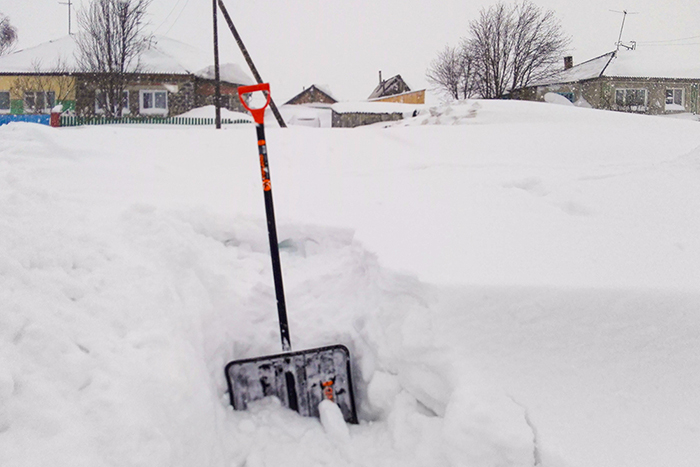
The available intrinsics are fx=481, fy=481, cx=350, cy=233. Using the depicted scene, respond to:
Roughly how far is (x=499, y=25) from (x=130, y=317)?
27335 millimetres

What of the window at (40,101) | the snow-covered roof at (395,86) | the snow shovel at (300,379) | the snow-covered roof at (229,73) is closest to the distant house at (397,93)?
the snow-covered roof at (395,86)

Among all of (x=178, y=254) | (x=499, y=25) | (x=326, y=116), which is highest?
(x=499, y=25)

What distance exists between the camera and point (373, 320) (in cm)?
266

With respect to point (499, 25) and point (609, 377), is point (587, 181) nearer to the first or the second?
point (609, 377)

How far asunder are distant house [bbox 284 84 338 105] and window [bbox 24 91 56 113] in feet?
56.2

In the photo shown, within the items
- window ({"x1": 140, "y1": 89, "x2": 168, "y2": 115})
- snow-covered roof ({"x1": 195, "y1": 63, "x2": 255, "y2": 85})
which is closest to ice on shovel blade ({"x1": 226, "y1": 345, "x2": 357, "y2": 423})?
snow-covered roof ({"x1": 195, "y1": 63, "x2": 255, "y2": 85})

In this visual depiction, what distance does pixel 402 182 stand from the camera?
4742 mm

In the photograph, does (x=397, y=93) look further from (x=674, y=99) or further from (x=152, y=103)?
(x=152, y=103)

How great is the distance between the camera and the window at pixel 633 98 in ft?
87.0

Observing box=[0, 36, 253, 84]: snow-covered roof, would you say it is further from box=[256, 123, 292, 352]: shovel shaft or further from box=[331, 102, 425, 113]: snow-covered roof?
box=[256, 123, 292, 352]: shovel shaft

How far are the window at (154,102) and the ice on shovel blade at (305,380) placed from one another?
2296cm

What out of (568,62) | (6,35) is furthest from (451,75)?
(6,35)

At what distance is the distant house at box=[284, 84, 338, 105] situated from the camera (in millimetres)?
35438

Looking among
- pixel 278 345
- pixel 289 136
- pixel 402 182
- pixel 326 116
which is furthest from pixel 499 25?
pixel 278 345
